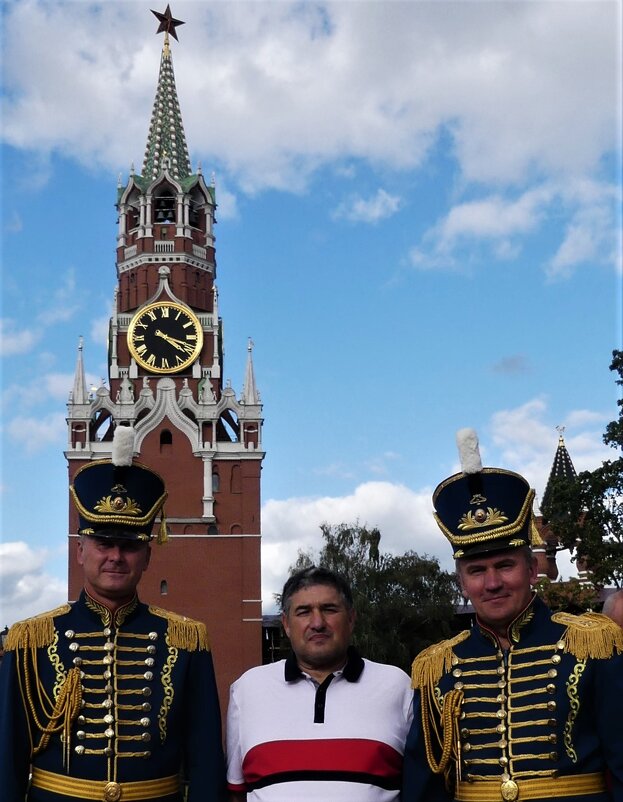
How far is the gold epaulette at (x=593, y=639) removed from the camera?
16.1 feet

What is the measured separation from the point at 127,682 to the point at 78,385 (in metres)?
41.7

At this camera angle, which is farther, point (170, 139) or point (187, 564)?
point (170, 139)

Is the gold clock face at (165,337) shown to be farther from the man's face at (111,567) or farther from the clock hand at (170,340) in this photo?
the man's face at (111,567)

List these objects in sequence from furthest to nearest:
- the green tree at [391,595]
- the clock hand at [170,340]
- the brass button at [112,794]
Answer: the clock hand at [170,340] → the green tree at [391,595] → the brass button at [112,794]

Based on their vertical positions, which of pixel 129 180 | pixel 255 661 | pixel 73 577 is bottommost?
pixel 255 661

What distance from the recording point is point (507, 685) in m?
5.00

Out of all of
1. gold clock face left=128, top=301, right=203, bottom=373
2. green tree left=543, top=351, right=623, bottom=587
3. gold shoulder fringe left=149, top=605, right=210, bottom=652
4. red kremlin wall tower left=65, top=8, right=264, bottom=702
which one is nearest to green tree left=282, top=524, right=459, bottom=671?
red kremlin wall tower left=65, top=8, right=264, bottom=702

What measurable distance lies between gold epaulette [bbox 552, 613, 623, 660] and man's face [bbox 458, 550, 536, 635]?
0.26 m

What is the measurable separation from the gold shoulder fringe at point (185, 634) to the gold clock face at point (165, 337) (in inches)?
1608

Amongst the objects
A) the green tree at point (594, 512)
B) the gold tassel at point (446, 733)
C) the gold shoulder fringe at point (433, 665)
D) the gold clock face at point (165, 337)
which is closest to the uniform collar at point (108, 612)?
the gold shoulder fringe at point (433, 665)

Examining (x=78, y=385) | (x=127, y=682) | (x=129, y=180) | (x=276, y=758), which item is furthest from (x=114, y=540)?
(x=129, y=180)

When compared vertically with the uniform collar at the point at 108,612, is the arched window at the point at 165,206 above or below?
above

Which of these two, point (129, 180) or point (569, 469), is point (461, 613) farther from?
point (129, 180)

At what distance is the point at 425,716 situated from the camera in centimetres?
509
